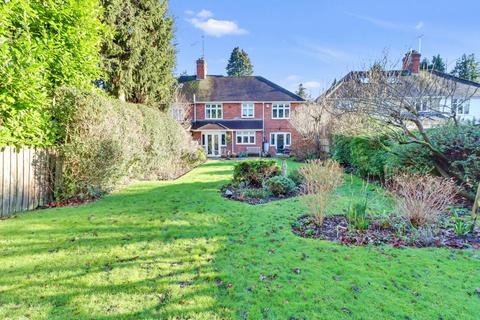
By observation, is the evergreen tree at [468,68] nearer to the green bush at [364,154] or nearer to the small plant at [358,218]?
the green bush at [364,154]

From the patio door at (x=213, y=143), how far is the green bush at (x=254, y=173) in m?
18.1

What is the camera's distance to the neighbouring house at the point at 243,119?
2777 centimetres

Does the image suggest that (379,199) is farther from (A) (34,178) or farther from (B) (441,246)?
(A) (34,178)

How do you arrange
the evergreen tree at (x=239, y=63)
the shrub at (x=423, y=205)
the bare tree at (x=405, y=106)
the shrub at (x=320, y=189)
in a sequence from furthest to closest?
the evergreen tree at (x=239, y=63)
the bare tree at (x=405, y=106)
the shrub at (x=320, y=189)
the shrub at (x=423, y=205)

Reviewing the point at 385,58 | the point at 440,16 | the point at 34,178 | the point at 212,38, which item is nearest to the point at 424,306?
the point at 34,178

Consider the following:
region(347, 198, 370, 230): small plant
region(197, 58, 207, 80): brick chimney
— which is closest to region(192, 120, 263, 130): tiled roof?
region(197, 58, 207, 80): brick chimney

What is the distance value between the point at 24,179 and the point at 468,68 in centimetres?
6084

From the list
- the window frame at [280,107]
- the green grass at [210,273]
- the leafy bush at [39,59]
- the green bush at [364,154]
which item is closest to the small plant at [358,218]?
the green grass at [210,273]

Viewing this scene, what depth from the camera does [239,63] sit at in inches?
2221

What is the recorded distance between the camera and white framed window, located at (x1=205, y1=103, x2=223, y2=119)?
28609mm

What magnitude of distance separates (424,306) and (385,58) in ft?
31.3

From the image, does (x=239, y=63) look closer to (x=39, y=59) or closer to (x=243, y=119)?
(x=243, y=119)

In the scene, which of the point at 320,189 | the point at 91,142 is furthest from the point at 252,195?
the point at 91,142

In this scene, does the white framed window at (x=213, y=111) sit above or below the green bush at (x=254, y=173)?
above
